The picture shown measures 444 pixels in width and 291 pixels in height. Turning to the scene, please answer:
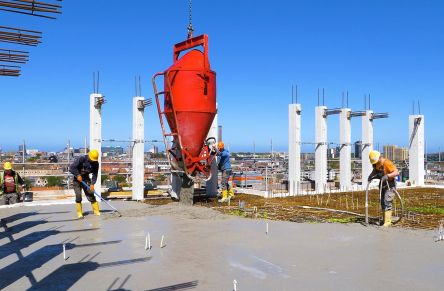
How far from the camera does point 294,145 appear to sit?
1462cm

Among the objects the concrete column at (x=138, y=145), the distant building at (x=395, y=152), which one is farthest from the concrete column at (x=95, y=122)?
the distant building at (x=395, y=152)

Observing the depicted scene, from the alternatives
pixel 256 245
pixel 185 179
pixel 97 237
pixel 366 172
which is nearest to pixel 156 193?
pixel 185 179

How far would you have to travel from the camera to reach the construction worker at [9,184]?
34.6 feet

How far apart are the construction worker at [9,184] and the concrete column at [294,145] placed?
852 centimetres

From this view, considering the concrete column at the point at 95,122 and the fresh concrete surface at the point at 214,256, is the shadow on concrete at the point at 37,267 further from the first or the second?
the concrete column at the point at 95,122

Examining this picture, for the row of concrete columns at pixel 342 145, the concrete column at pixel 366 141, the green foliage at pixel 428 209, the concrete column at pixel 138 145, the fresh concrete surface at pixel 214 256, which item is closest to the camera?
the fresh concrete surface at pixel 214 256

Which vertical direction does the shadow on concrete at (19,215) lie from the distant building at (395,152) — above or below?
below

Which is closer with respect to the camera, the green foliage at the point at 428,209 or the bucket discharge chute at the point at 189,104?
the green foliage at the point at 428,209

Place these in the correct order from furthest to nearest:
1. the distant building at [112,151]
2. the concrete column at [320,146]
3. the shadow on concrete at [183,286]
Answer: the distant building at [112,151] → the concrete column at [320,146] → the shadow on concrete at [183,286]

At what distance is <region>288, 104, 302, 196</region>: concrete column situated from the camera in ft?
47.6

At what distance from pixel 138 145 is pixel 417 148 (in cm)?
1231

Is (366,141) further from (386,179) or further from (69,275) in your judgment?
(69,275)

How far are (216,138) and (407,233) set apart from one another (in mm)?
7325

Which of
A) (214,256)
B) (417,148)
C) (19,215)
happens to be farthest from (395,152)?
(214,256)
